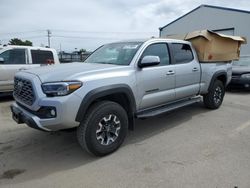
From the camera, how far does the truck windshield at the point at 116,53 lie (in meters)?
4.52

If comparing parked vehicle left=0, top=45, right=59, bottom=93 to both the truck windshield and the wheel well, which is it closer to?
the truck windshield

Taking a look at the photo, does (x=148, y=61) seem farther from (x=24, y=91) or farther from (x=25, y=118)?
(x=25, y=118)

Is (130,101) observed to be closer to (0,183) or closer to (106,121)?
(106,121)

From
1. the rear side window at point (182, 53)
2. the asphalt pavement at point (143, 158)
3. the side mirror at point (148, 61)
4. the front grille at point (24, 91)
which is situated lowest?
the asphalt pavement at point (143, 158)

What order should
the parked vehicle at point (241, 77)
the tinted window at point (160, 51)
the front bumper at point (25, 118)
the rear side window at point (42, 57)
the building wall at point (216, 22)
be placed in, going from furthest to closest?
the building wall at point (216, 22) < the parked vehicle at point (241, 77) < the rear side window at point (42, 57) < the tinted window at point (160, 51) < the front bumper at point (25, 118)

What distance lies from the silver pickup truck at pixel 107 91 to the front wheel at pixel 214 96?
1.07 meters

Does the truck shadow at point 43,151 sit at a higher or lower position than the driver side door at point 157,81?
lower

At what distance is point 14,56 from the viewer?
849 centimetres

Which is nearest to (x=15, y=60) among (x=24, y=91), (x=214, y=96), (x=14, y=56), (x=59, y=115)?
(x=14, y=56)

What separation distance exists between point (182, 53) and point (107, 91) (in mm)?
2536

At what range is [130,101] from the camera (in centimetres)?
421

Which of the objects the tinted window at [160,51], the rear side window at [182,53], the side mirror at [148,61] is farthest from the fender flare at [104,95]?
the rear side window at [182,53]

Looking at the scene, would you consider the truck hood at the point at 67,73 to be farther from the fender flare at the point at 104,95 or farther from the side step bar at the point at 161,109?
the side step bar at the point at 161,109

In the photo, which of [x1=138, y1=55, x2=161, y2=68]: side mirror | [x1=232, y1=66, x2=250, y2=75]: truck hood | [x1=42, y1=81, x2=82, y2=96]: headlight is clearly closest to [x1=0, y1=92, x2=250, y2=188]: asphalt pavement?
[x1=42, y1=81, x2=82, y2=96]: headlight
